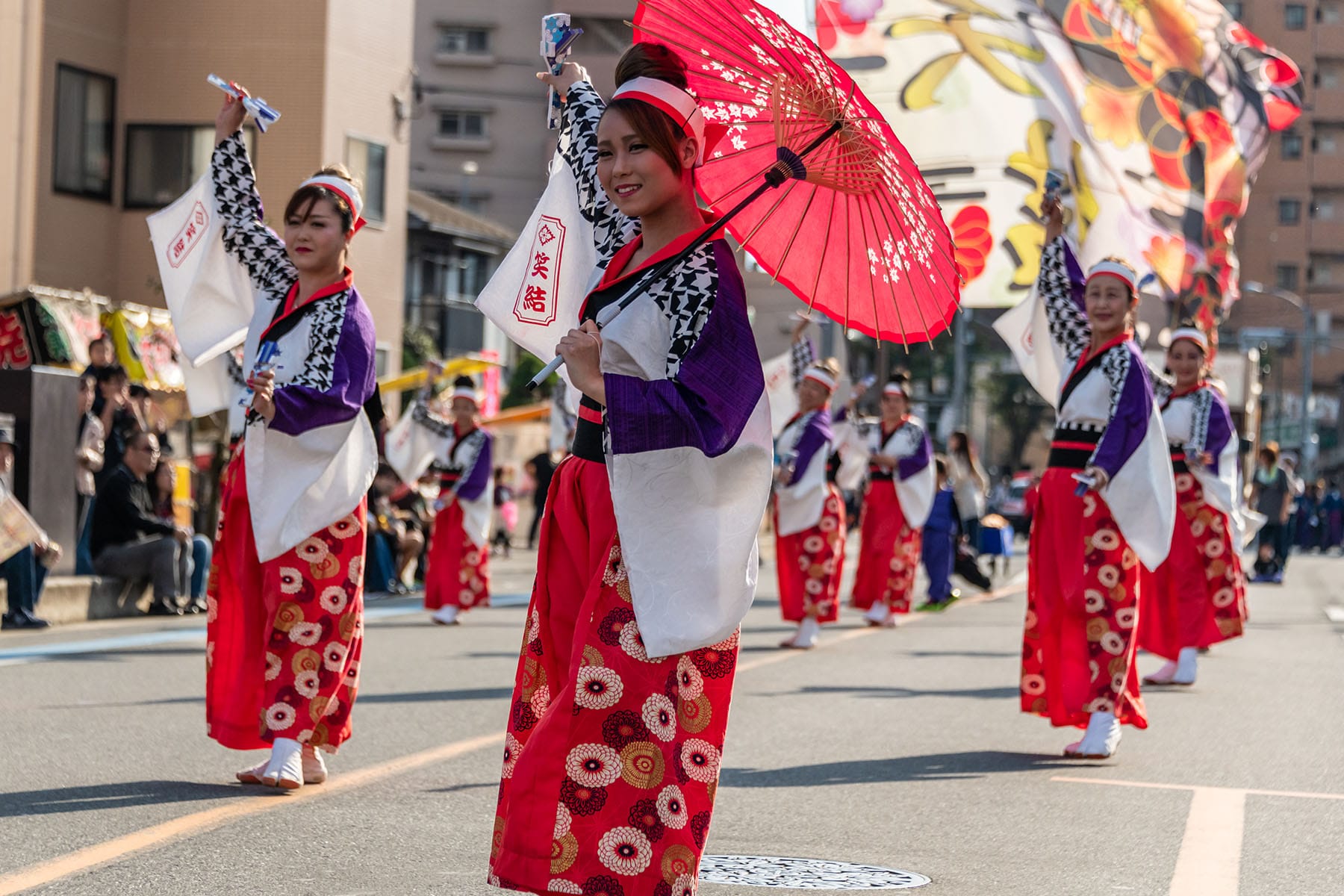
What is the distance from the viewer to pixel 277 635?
6.13 m

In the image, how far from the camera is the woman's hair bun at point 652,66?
4.08 m

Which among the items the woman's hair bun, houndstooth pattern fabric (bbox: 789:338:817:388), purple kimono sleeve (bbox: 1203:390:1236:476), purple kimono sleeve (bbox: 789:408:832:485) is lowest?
purple kimono sleeve (bbox: 789:408:832:485)

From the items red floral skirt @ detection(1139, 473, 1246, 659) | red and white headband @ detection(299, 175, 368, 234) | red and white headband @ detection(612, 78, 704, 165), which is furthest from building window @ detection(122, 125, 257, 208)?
red and white headband @ detection(612, 78, 704, 165)

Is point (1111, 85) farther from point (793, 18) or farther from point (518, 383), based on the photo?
point (518, 383)

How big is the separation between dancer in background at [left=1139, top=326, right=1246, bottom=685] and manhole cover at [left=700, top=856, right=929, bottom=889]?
5.74 meters

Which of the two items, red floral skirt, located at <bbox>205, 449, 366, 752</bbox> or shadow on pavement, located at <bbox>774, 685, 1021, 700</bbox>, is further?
shadow on pavement, located at <bbox>774, 685, 1021, 700</bbox>

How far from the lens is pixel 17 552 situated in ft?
37.3

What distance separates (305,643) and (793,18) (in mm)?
2760

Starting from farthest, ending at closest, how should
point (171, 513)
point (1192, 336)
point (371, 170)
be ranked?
point (371, 170)
point (171, 513)
point (1192, 336)

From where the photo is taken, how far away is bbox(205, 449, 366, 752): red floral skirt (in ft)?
20.1

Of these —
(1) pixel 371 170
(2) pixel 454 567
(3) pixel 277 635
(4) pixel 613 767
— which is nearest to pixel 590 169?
(4) pixel 613 767

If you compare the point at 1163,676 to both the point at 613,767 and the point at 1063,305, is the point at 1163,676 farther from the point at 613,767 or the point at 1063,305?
the point at 613,767

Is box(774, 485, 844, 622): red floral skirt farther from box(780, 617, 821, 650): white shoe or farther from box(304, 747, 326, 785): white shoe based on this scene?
box(304, 747, 326, 785): white shoe

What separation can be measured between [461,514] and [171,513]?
224 centimetres
